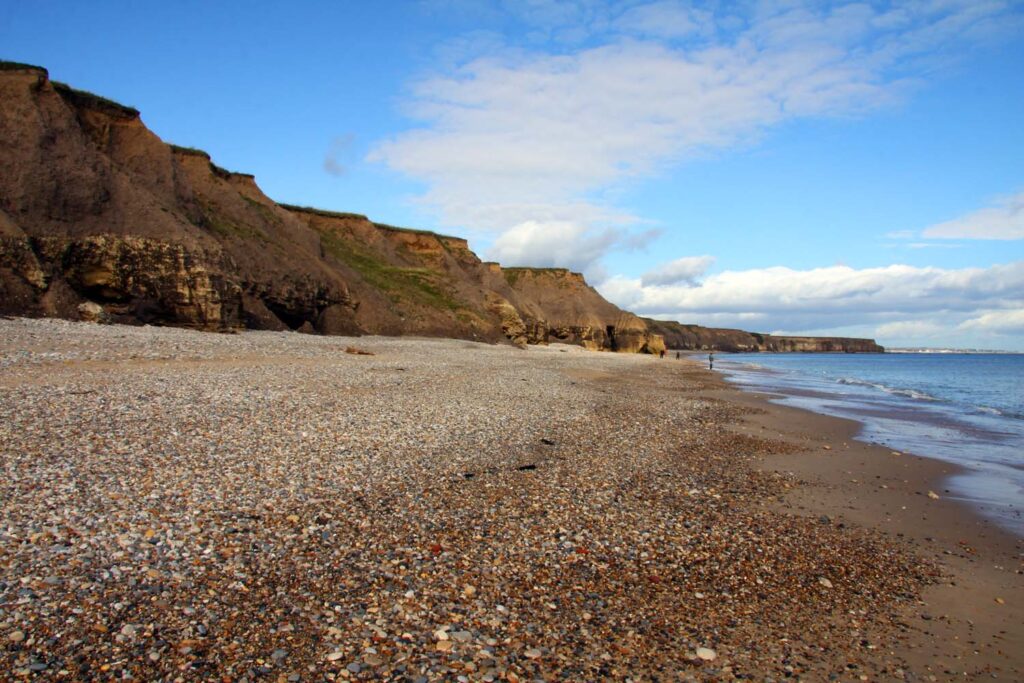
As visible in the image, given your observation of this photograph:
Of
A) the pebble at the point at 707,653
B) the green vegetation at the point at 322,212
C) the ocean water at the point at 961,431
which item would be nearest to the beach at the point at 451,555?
the pebble at the point at 707,653

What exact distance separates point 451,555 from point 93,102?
4582cm

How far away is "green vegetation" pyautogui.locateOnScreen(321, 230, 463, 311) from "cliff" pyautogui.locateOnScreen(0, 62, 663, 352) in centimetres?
31

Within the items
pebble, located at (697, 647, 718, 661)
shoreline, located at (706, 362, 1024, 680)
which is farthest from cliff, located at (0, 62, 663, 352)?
pebble, located at (697, 647, 718, 661)

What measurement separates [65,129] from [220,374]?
2691cm

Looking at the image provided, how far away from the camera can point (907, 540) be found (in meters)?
8.92

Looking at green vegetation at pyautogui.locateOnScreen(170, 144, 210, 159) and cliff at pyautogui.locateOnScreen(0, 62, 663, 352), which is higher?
green vegetation at pyautogui.locateOnScreen(170, 144, 210, 159)

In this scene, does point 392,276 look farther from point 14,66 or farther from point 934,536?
point 934,536

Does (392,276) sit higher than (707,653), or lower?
higher

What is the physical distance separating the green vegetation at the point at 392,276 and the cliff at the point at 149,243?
1.03 feet

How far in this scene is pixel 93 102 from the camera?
40000mm

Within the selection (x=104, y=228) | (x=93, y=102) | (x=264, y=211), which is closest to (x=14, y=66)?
(x=93, y=102)

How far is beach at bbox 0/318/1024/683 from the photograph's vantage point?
16.8 feet

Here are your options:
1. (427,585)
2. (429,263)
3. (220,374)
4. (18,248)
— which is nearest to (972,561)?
(427,585)

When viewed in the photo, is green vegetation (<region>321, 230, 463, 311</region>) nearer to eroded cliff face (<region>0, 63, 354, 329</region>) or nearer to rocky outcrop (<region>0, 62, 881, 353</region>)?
rocky outcrop (<region>0, 62, 881, 353</region>)
